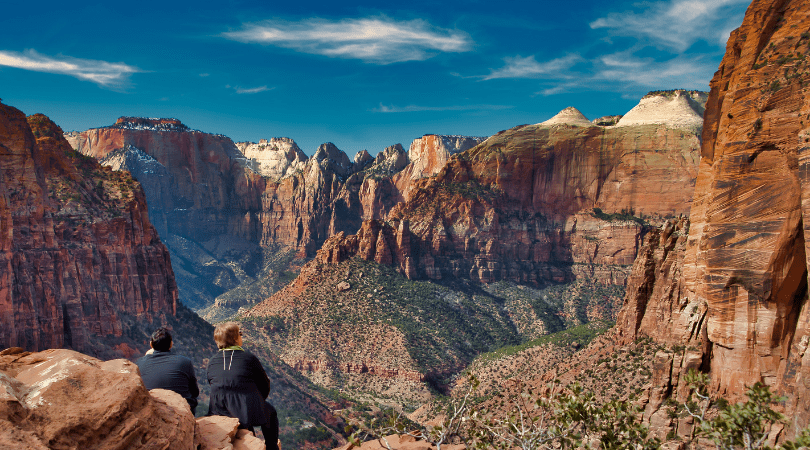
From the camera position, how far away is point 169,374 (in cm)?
1110

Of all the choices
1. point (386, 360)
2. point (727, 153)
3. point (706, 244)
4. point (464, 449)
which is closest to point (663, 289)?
point (706, 244)

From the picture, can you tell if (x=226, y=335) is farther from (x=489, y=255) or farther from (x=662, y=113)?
(x=662, y=113)

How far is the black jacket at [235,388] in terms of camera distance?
11.6 m

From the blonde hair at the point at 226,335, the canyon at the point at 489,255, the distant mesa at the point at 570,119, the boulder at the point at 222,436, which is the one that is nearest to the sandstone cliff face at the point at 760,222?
the boulder at the point at 222,436

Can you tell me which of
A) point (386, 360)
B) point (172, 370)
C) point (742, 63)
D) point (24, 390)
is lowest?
point (386, 360)

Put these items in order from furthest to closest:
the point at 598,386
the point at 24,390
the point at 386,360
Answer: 1. the point at 386,360
2. the point at 598,386
3. the point at 24,390

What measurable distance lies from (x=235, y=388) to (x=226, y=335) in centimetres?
122

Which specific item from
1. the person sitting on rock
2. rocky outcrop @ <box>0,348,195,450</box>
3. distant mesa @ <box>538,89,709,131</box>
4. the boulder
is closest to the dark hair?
the person sitting on rock

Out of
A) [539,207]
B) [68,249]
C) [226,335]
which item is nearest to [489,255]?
[539,207]

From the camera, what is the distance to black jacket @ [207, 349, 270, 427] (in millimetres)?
11617

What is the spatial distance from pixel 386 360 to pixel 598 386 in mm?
46475

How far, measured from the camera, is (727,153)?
81.1 ft

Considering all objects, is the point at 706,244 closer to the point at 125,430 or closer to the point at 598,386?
the point at 598,386

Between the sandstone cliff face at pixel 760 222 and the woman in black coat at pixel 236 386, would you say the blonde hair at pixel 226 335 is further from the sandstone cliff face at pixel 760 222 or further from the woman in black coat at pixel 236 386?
the sandstone cliff face at pixel 760 222
